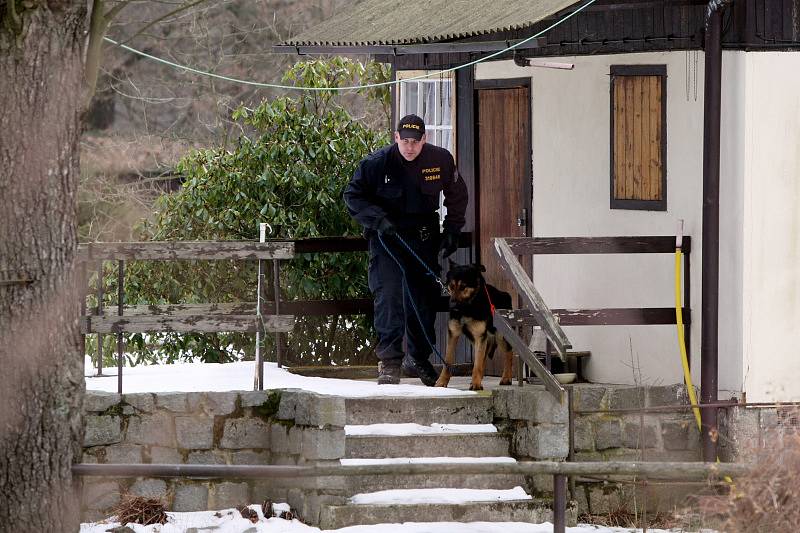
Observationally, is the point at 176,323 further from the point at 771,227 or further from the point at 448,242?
the point at 771,227

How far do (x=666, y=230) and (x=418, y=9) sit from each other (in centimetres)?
344

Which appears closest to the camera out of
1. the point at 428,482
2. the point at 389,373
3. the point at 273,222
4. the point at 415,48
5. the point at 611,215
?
the point at 428,482

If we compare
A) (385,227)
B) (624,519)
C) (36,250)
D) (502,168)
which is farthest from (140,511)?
(36,250)

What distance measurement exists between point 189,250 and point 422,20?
10.4 ft

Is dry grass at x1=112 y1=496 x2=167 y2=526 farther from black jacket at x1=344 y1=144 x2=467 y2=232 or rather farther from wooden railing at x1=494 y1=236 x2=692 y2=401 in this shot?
wooden railing at x1=494 y1=236 x2=692 y2=401

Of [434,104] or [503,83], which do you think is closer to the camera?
[503,83]

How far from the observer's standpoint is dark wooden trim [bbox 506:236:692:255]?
10.5 m

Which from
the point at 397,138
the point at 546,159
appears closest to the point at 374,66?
the point at 546,159

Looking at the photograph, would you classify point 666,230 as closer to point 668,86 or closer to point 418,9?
point 668,86

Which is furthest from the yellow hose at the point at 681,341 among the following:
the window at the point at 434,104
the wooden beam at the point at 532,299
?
the window at the point at 434,104

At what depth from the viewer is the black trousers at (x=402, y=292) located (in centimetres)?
1105

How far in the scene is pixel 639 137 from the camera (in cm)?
1136

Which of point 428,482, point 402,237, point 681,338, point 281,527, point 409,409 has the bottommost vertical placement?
point 281,527

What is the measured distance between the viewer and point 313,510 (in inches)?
395
